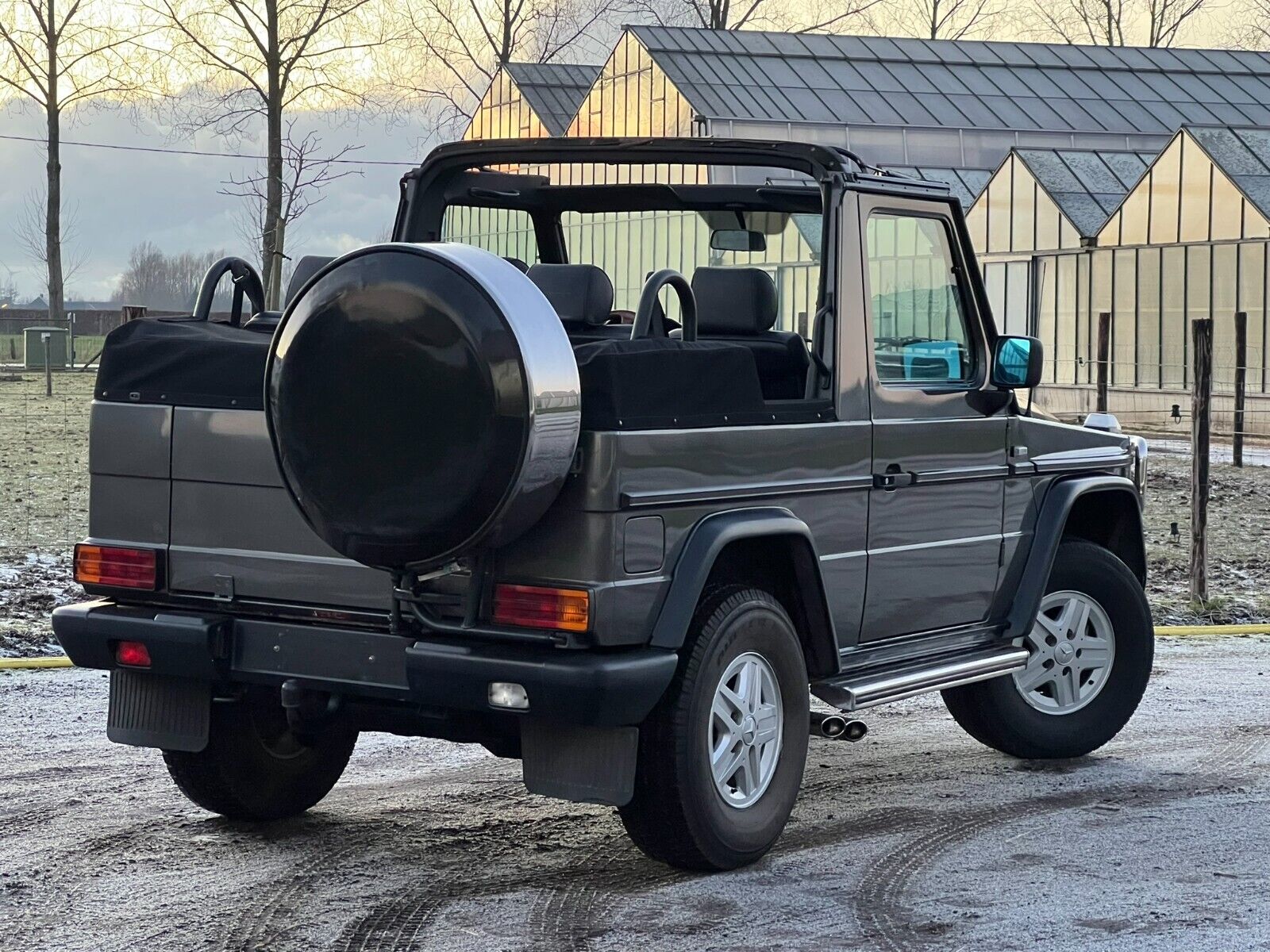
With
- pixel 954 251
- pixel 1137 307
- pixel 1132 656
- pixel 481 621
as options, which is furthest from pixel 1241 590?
pixel 1137 307

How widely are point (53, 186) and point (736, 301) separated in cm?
4691

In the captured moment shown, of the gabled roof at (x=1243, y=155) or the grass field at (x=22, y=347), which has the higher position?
the gabled roof at (x=1243, y=155)

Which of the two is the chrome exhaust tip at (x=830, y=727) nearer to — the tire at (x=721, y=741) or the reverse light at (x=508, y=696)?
the tire at (x=721, y=741)

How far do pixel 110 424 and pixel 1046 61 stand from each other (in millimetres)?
51024

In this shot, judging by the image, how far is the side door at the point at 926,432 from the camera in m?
6.30

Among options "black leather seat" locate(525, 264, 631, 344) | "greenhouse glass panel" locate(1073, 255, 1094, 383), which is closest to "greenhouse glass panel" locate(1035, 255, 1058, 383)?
"greenhouse glass panel" locate(1073, 255, 1094, 383)

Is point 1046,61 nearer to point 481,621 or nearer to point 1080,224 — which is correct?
point 1080,224

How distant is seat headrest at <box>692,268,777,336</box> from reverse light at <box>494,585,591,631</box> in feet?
5.16

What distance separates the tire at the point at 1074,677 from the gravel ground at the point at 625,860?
0.41 ft

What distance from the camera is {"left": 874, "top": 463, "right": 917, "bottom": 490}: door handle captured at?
20.4 feet

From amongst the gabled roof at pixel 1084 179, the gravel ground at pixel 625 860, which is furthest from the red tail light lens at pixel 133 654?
the gabled roof at pixel 1084 179

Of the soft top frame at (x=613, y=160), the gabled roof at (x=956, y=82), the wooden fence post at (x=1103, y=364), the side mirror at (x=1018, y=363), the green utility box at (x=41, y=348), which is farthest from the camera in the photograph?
the gabled roof at (x=956, y=82)

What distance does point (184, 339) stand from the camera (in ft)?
18.5

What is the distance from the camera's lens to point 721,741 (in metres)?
5.61
